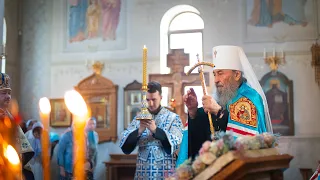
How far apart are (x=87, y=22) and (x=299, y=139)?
638 centimetres

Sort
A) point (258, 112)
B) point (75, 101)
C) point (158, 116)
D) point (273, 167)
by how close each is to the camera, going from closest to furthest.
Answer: point (75, 101) < point (273, 167) < point (258, 112) < point (158, 116)

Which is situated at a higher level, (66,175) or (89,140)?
(89,140)

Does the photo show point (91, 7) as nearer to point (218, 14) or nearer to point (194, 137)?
point (218, 14)

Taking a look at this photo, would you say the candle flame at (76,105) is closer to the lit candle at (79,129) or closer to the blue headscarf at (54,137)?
the lit candle at (79,129)

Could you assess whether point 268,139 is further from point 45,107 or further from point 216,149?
point 45,107

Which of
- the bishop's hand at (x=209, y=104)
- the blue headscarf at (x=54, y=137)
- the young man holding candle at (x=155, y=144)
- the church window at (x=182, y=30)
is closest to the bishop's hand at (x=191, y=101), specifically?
the bishop's hand at (x=209, y=104)

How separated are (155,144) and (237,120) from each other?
1413 millimetres

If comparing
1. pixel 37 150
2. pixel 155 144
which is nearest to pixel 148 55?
pixel 37 150

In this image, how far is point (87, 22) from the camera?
12.1 metres

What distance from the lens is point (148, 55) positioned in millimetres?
11375

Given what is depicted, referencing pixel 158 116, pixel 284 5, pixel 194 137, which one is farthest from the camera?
pixel 284 5

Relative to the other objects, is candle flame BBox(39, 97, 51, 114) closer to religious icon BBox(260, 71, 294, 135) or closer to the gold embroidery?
the gold embroidery

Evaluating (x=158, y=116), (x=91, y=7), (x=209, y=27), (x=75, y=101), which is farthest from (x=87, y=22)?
(x=75, y=101)

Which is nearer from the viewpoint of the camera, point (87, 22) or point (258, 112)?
point (258, 112)
